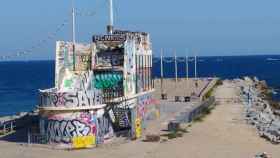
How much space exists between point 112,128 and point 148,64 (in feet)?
34.2

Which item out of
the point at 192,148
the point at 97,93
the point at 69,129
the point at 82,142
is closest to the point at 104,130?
the point at 82,142

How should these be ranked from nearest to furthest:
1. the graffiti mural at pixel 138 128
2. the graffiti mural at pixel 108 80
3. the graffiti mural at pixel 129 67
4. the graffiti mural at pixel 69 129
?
1. the graffiti mural at pixel 69 129
2. the graffiti mural at pixel 138 128
3. the graffiti mural at pixel 129 67
4. the graffiti mural at pixel 108 80

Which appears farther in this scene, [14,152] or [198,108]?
[198,108]

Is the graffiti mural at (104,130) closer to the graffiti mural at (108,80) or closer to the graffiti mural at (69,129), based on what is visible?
the graffiti mural at (69,129)

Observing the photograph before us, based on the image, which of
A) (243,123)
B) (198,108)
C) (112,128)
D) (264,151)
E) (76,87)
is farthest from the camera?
(198,108)

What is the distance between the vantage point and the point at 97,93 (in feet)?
132

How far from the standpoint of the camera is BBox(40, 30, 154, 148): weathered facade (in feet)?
128

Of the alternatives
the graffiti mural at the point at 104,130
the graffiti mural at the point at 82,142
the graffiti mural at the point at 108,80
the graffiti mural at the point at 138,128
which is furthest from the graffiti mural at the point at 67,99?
the graffiti mural at the point at 108,80

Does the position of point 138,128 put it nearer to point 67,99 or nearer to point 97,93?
point 97,93

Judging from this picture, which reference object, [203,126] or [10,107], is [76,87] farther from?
[10,107]

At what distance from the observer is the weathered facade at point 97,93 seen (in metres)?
39.0

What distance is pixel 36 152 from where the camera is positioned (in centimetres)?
3756

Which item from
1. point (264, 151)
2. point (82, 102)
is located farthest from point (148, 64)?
point (264, 151)

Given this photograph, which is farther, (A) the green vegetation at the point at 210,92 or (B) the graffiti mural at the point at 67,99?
(A) the green vegetation at the point at 210,92
